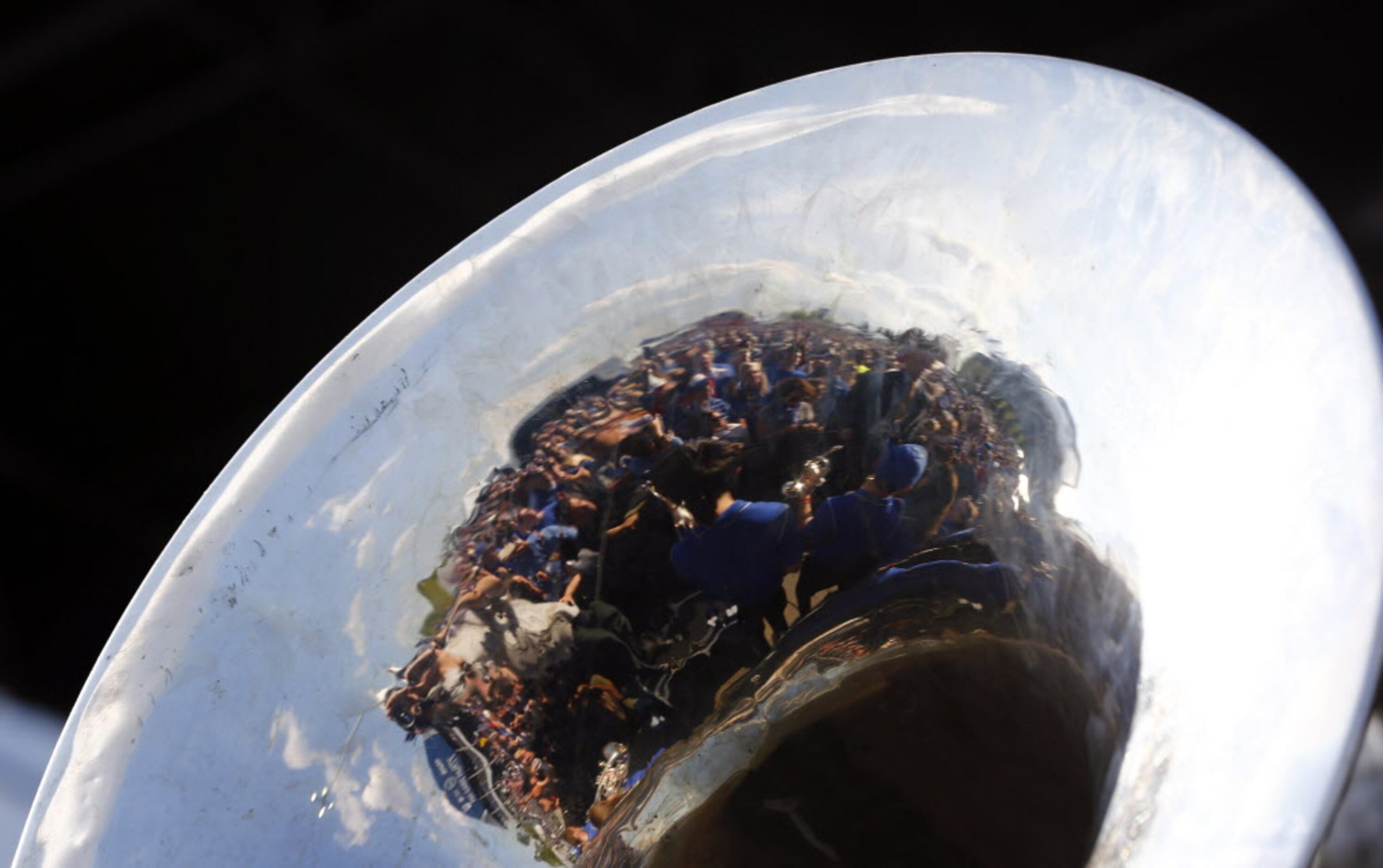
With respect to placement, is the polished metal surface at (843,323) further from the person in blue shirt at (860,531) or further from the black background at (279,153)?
the black background at (279,153)

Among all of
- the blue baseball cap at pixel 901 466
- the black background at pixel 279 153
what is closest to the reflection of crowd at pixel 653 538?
the blue baseball cap at pixel 901 466

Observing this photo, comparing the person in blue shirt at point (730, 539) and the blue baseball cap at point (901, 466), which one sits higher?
the person in blue shirt at point (730, 539)

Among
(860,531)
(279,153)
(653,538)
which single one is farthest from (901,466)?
(279,153)

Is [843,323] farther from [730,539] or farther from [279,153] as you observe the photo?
[279,153]

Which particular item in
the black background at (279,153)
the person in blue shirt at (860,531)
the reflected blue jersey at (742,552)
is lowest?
the person in blue shirt at (860,531)

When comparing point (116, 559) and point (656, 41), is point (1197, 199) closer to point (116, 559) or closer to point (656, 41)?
point (656, 41)

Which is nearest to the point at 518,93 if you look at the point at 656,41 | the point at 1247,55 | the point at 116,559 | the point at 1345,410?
the point at 656,41

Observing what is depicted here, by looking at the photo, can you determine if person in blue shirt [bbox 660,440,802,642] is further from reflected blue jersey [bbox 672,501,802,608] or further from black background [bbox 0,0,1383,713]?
black background [bbox 0,0,1383,713]

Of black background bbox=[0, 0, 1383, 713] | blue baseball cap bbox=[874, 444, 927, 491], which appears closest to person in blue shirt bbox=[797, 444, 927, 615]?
blue baseball cap bbox=[874, 444, 927, 491]
